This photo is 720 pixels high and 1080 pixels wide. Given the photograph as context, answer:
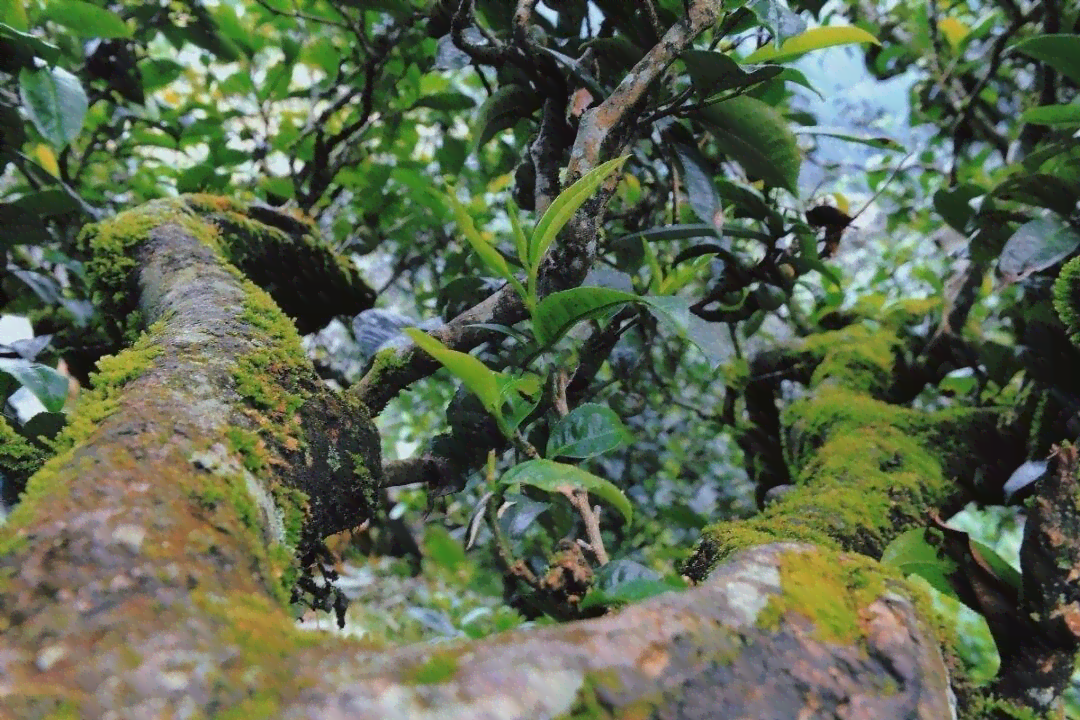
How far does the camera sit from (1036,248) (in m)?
1.21

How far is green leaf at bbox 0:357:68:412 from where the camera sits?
935 mm

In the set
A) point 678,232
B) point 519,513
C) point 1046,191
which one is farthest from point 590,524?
point 1046,191

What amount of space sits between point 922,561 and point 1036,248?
0.63 metres

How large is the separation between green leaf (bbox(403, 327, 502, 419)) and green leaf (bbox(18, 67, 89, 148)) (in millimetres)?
936

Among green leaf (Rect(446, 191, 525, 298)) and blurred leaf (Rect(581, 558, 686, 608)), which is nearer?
blurred leaf (Rect(581, 558, 686, 608))

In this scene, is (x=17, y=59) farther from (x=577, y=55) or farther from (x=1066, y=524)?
(x=1066, y=524)

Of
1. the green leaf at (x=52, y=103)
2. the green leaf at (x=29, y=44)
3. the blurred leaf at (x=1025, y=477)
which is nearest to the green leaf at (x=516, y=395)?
the blurred leaf at (x=1025, y=477)

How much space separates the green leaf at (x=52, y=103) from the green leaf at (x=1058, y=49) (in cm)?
162

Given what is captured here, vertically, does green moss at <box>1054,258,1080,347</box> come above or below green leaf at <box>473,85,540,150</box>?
below

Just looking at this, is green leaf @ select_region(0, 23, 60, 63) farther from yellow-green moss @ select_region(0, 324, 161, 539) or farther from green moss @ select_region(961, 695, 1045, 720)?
green moss @ select_region(961, 695, 1045, 720)

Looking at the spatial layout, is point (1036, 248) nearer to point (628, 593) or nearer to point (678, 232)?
point (678, 232)

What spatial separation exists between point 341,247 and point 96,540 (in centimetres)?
168

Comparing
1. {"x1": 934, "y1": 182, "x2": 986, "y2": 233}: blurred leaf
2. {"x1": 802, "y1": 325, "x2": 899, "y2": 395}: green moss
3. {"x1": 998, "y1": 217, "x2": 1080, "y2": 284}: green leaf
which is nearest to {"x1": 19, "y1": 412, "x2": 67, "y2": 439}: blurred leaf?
{"x1": 998, "y1": 217, "x2": 1080, "y2": 284}: green leaf

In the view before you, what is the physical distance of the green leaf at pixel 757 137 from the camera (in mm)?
1029
